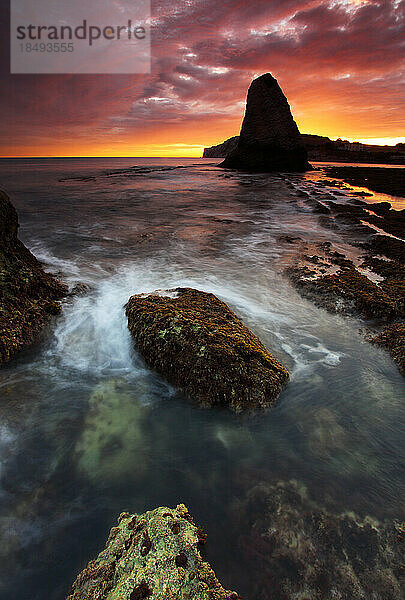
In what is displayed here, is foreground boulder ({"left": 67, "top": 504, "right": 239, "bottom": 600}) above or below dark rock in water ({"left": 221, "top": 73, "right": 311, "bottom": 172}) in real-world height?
below

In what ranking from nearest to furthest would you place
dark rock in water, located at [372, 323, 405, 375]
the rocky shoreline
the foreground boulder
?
the foreground boulder
dark rock in water, located at [372, 323, 405, 375]
the rocky shoreline

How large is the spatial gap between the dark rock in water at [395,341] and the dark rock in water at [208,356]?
1904 millimetres

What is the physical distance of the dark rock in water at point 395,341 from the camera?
181 inches

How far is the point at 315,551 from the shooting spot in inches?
92.6

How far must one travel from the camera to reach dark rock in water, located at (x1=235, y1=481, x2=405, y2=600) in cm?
216

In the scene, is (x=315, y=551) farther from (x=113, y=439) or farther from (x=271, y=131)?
(x=271, y=131)

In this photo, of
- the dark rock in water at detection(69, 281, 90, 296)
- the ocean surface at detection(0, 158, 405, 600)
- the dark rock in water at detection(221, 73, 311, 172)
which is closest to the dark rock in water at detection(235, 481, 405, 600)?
the ocean surface at detection(0, 158, 405, 600)

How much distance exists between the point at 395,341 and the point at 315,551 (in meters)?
3.72

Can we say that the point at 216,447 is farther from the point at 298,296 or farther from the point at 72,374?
the point at 298,296

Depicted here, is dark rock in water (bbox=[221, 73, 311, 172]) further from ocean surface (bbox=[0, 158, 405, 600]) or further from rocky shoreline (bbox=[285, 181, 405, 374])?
ocean surface (bbox=[0, 158, 405, 600])

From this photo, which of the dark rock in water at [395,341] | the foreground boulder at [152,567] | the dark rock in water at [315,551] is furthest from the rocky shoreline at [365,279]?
the foreground boulder at [152,567]

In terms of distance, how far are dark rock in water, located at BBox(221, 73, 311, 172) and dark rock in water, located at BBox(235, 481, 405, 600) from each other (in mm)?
57174

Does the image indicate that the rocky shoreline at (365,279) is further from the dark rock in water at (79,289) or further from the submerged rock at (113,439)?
the dark rock in water at (79,289)

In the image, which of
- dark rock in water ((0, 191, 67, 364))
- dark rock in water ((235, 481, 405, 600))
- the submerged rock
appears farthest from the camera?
dark rock in water ((0, 191, 67, 364))
